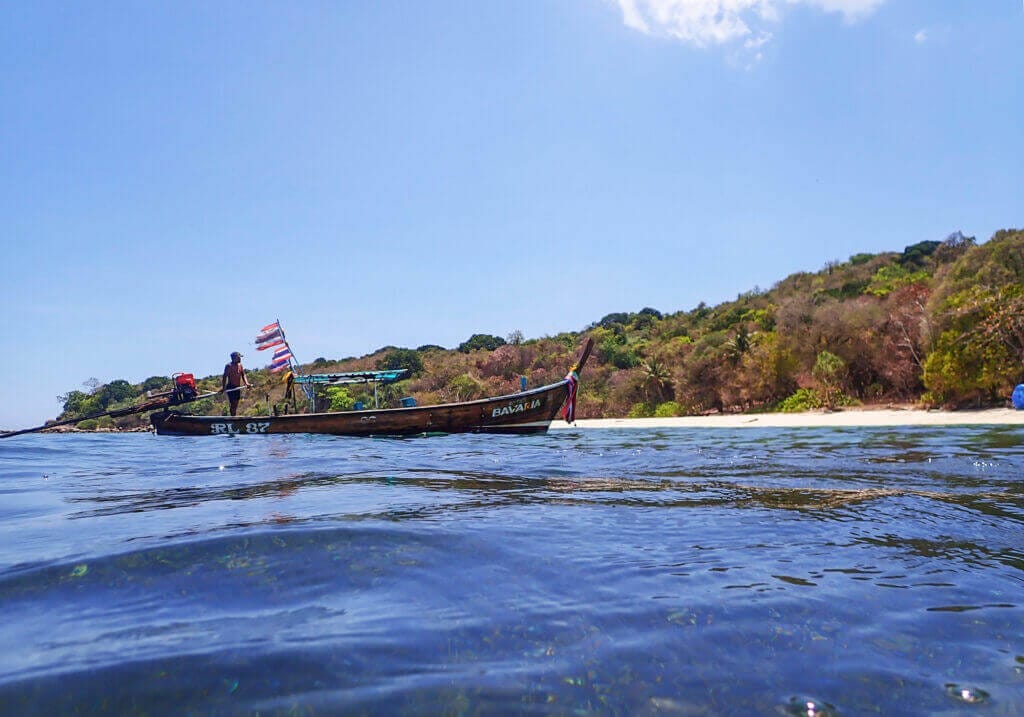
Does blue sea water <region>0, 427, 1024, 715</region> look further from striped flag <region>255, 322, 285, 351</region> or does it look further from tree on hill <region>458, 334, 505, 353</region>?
tree on hill <region>458, 334, 505, 353</region>

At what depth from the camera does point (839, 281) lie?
4109cm

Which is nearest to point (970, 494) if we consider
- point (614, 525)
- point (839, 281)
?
point (614, 525)

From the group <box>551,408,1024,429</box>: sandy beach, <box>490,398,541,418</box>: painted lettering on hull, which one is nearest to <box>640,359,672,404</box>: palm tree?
<box>551,408,1024,429</box>: sandy beach

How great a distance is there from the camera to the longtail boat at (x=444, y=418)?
17188 millimetres

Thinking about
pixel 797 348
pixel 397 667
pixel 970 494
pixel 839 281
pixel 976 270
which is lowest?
pixel 970 494

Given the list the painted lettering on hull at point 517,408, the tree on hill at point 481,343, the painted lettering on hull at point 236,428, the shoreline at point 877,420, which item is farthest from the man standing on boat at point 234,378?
the tree on hill at point 481,343

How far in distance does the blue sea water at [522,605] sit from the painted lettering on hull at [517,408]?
13.3 m

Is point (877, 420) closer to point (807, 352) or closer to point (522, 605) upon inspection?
point (807, 352)

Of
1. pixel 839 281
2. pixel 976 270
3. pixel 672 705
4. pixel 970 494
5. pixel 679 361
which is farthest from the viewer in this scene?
pixel 839 281

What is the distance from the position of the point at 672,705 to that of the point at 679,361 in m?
33.7

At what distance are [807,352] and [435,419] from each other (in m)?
19.2

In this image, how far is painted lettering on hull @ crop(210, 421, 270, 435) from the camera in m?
18.3

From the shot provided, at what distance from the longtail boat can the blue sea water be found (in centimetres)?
1269

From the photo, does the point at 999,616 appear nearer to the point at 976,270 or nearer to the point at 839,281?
the point at 976,270
